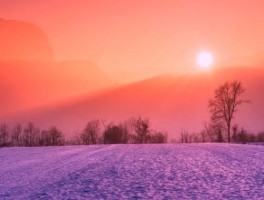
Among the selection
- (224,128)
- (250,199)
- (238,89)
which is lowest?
(250,199)

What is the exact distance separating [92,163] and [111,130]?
73.0 m

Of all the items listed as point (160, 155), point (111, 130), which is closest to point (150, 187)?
point (160, 155)

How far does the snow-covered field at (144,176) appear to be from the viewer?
30.8m

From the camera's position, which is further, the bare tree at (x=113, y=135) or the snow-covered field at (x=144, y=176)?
the bare tree at (x=113, y=135)

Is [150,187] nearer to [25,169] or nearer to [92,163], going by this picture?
[92,163]

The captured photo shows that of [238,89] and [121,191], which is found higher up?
[238,89]

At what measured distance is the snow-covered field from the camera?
101 ft

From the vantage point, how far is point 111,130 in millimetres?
115812

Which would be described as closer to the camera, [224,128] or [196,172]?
[196,172]

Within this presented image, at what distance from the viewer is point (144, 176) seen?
1405 inches

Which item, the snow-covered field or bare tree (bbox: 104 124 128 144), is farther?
bare tree (bbox: 104 124 128 144)

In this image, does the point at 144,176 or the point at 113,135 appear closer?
the point at 144,176

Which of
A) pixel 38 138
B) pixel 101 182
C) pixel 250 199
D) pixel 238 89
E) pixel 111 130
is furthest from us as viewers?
pixel 38 138

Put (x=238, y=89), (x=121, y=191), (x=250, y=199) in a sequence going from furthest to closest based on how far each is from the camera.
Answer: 1. (x=238, y=89)
2. (x=121, y=191)
3. (x=250, y=199)
